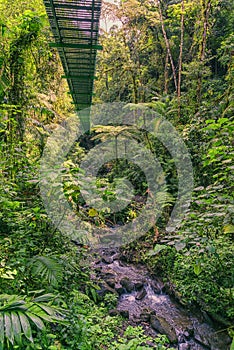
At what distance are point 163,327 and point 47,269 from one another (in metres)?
2.14

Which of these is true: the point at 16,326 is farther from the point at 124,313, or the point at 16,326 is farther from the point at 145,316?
the point at 145,316

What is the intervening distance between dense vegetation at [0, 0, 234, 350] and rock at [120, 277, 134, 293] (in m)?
0.56

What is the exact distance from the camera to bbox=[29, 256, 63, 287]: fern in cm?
204

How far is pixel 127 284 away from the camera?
4.52 m

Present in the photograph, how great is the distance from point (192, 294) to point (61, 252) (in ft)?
6.35

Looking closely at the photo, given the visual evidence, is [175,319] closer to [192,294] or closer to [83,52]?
[192,294]

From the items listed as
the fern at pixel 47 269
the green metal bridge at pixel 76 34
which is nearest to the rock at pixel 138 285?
the fern at pixel 47 269

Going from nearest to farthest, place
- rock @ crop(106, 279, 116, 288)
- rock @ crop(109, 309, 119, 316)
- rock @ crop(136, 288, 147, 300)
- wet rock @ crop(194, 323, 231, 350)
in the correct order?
1. wet rock @ crop(194, 323, 231, 350)
2. rock @ crop(109, 309, 119, 316)
3. rock @ crop(136, 288, 147, 300)
4. rock @ crop(106, 279, 116, 288)

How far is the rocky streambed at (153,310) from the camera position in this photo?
3.28 metres

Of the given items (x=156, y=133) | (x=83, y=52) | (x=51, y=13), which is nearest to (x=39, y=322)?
(x=51, y=13)

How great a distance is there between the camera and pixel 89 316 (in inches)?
103

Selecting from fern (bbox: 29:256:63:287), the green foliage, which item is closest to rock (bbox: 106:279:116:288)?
the green foliage

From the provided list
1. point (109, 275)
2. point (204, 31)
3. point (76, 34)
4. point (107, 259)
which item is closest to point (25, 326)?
point (76, 34)

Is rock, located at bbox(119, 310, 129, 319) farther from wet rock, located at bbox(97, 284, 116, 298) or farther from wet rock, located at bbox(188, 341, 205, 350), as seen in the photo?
wet rock, located at bbox(188, 341, 205, 350)
